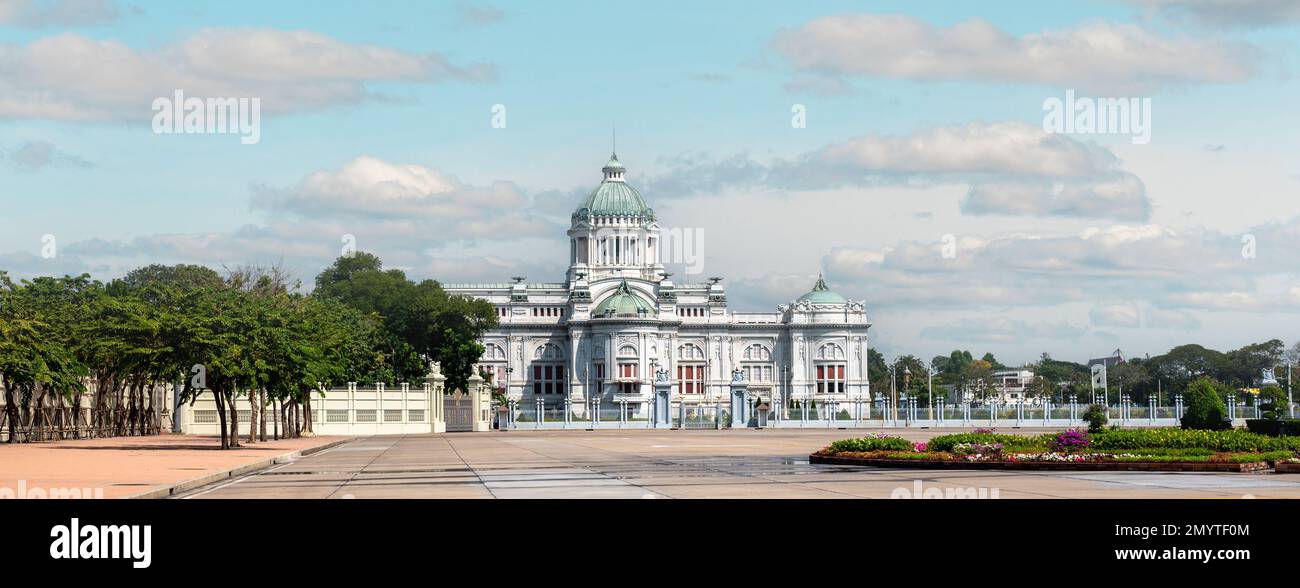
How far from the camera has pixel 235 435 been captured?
57969 millimetres

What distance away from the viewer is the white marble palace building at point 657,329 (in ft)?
609

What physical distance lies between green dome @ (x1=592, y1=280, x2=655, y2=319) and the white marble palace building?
28 cm

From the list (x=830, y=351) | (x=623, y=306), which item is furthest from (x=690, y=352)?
(x=830, y=351)

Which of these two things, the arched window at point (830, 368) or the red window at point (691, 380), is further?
the arched window at point (830, 368)

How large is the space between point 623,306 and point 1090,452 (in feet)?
479

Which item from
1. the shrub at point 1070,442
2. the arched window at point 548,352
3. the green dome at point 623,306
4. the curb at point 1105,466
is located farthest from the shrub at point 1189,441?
the arched window at point 548,352

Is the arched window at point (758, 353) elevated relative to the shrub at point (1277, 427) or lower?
elevated

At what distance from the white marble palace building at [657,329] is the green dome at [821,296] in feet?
0.58

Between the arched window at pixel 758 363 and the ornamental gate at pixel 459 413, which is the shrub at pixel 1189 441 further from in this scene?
the arched window at pixel 758 363

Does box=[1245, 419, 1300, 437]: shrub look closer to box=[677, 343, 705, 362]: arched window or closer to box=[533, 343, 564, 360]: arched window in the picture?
box=[677, 343, 705, 362]: arched window

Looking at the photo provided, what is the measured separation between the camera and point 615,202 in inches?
7707
